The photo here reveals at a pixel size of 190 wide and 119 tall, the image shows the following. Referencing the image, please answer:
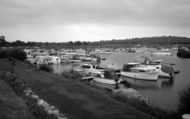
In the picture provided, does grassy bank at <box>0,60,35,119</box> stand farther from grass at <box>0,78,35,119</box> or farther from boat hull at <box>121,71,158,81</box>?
boat hull at <box>121,71,158,81</box>

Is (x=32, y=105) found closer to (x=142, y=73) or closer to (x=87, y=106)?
(x=87, y=106)

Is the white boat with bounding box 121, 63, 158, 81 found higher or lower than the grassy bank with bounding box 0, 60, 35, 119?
lower

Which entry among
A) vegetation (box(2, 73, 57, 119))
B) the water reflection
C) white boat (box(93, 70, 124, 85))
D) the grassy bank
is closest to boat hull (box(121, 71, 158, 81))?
the water reflection

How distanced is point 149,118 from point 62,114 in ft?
17.1

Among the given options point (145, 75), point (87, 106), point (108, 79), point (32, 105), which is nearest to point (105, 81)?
point (108, 79)

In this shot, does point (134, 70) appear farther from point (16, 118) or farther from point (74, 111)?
point (16, 118)

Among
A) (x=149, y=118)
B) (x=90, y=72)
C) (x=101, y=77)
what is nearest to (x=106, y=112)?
(x=149, y=118)

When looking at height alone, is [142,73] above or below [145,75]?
above

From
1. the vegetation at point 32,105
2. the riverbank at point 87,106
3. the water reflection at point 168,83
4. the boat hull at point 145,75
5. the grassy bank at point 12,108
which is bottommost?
the water reflection at point 168,83

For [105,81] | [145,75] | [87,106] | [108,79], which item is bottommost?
[145,75]

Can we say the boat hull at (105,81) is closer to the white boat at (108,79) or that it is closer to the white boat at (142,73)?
the white boat at (108,79)

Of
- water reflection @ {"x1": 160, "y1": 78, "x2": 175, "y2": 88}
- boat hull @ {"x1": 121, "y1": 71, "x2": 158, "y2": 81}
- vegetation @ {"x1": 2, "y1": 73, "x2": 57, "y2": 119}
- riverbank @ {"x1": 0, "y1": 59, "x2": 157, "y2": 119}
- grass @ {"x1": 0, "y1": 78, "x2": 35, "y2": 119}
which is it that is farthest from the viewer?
boat hull @ {"x1": 121, "y1": 71, "x2": 158, "y2": 81}

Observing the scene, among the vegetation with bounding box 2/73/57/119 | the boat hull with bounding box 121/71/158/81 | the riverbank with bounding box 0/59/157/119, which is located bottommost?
the boat hull with bounding box 121/71/158/81

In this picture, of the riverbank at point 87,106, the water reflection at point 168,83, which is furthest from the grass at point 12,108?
the water reflection at point 168,83
